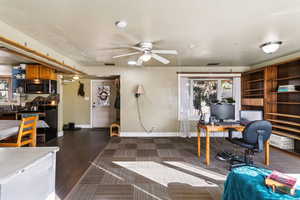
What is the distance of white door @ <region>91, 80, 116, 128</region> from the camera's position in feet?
22.0

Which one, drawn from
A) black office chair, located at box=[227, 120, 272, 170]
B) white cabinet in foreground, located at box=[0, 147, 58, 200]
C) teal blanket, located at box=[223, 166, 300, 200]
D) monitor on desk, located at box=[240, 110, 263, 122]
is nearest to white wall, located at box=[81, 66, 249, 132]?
monitor on desk, located at box=[240, 110, 263, 122]

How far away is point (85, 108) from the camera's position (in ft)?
21.9

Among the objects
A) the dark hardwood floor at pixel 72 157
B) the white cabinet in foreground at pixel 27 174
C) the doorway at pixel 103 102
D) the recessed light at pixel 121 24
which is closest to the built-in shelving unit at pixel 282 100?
the recessed light at pixel 121 24

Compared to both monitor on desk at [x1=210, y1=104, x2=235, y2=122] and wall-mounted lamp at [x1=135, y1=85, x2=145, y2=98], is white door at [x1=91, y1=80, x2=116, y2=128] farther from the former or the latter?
monitor on desk at [x1=210, y1=104, x2=235, y2=122]

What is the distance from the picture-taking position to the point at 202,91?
5.41m

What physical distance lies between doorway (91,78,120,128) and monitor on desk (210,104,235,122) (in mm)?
4322

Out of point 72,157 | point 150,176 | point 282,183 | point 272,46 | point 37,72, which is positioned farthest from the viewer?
point 37,72

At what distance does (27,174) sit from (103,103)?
Result: 5934mm

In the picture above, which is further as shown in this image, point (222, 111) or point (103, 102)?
point (103, 102)

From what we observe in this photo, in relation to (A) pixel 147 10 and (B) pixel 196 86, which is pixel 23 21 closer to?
(A) pixel 147 10

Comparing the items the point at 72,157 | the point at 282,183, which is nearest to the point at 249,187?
the point at 282,183

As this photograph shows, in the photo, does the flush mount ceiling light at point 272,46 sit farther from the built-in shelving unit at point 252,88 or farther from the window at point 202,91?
the window at point 202,91

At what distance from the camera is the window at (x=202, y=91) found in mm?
5203

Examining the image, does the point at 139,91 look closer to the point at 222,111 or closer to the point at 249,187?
the point at 222,111
